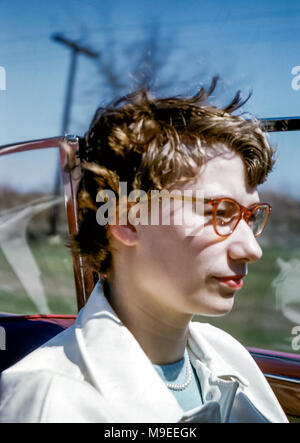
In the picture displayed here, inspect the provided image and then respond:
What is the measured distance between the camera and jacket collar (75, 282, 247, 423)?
34.3 inches

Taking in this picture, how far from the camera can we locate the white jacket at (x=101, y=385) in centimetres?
81

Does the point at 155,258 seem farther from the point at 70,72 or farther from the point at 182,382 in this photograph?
the point at 70,72

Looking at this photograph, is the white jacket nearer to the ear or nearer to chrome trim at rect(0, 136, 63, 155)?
the ear

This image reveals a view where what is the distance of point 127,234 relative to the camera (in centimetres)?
99

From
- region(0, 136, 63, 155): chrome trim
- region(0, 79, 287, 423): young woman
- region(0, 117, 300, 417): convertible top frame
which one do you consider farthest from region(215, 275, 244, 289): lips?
region(0, 136, 63, 155): chrome trim

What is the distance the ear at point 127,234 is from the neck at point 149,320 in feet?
Answer: 0.28

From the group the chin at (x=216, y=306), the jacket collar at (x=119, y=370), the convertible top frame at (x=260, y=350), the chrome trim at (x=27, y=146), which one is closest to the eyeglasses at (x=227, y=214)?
the chin at (x=216, y=306)

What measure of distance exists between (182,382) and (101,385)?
0.86 feet

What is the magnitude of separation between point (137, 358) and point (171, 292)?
155mm

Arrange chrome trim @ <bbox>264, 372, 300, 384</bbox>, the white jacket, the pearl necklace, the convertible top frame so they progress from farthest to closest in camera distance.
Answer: chrome trim @ <bbox>264, 372, 300, 384</bbox>
the convertible top frame
the pearl necklace
the white jacket

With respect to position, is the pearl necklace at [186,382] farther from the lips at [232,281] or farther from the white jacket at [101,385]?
the lips at [232,281]

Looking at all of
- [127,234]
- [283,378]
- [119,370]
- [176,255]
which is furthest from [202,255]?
[283,378]

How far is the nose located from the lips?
0.12 feet

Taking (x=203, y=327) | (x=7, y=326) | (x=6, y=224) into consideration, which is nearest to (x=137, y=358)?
(x=203, y=327)
